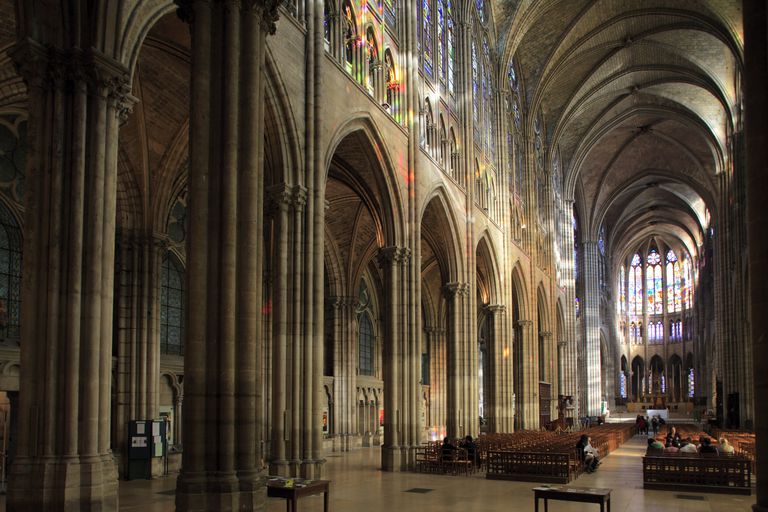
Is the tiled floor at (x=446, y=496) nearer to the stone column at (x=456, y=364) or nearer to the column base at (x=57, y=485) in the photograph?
the column base at (x=57, y=485)

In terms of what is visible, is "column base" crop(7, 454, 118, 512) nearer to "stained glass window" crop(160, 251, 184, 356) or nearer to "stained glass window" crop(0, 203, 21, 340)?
"stained glass window" crop(0, 203, 21, 340)

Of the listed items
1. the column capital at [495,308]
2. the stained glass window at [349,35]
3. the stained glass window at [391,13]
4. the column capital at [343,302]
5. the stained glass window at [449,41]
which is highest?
the stained glass window at [449,41]

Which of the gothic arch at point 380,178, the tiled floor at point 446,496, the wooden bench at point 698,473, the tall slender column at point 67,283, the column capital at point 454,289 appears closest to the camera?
the tall slender column at point 67,283

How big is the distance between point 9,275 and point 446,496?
12.8 m

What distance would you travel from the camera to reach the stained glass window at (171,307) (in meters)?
25.9

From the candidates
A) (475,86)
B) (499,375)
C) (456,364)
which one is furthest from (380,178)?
(499,375)

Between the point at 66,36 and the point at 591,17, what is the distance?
3578 cm

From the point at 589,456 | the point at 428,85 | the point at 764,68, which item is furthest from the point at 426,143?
the point at 764,68

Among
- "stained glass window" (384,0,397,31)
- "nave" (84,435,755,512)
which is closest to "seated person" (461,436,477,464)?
"nave" (84,435,755,512)

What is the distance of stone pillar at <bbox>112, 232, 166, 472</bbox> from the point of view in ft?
73.6

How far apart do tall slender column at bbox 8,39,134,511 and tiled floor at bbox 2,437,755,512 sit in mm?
2530

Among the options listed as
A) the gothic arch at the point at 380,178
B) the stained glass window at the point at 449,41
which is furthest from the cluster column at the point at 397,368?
the stained glass window at the point at 449,41

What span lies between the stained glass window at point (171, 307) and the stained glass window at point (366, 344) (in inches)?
541

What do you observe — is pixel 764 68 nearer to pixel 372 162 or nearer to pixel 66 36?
pixel 66 36
